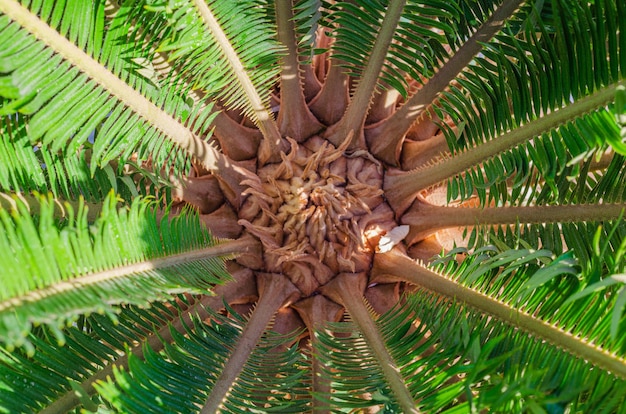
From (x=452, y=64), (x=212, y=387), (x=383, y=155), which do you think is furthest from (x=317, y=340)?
(x=452, y=64)

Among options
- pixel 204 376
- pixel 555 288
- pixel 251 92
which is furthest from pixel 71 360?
pixel 555 288

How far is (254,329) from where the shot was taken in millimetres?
2076

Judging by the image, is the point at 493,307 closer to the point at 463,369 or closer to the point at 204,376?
the point at 463,369

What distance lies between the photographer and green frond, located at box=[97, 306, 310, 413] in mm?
1583

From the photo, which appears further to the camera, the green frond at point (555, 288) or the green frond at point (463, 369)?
the green frond at point (555, 288)

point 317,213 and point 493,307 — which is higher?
point 317,213

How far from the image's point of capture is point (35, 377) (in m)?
1.72

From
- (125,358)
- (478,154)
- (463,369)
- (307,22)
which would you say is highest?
(307,22)

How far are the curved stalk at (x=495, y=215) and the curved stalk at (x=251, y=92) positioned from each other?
0.57 metres

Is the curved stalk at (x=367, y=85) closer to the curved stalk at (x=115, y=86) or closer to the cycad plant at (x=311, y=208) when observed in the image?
the cycad plant at (x=311, y=208)

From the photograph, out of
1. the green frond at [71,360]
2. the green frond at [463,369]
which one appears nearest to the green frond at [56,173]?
the green frond at [71,360]

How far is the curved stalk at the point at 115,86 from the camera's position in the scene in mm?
1623

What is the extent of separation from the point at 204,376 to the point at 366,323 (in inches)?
22.0

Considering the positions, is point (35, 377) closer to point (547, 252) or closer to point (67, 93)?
point (67, 93)
